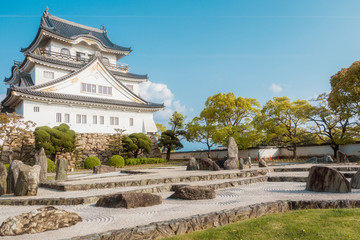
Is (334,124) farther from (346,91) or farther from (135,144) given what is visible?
(135,144)

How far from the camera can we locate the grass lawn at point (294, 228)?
193 inches

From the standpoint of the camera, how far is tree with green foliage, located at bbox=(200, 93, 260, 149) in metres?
29.1

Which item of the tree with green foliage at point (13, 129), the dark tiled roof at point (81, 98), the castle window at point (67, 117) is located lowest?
the tree with green foliage at point (13, 129)

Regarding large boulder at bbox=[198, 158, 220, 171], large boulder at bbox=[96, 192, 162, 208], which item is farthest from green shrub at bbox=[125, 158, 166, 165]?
large boulder at bbox=[96, 192, 162, 208]

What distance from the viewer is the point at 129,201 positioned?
710cm

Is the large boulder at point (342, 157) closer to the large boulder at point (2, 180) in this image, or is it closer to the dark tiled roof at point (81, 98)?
the dark tiled roof at point (81, 98)

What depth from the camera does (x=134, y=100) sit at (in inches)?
1350

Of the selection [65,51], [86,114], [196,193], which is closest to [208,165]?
[196,193]

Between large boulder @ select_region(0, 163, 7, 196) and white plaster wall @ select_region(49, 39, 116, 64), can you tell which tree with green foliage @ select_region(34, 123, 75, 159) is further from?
large boulder @ select_region(0, 163, 7, 196)

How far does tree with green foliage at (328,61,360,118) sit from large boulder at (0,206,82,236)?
22411 millimetres

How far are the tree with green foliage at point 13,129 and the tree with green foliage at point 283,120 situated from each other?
21635mm

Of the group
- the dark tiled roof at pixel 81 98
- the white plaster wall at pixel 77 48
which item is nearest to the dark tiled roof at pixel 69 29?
the white plaster wall at pixel 77 48

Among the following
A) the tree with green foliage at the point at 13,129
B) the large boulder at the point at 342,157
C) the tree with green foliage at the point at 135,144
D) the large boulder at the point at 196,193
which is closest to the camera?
the large boulder at the point at 196,193

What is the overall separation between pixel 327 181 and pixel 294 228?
4263 millimetres
